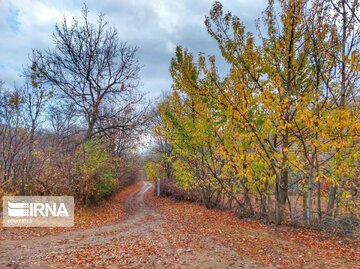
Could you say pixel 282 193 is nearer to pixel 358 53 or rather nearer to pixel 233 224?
pixel 233 224

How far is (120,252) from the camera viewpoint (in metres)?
5.80

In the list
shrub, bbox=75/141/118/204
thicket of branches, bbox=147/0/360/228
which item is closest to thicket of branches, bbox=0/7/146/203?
shrub, bbox=75/141/118/204

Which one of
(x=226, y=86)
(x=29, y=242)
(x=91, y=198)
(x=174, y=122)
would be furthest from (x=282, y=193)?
(x=91, y=198)

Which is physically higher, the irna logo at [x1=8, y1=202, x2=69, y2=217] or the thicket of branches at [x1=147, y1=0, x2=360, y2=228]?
the thicket of branches at [x1=147, y1=0, x2=360, y2=228]

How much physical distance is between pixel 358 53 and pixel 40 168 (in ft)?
39.6

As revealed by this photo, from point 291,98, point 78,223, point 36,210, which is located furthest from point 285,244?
point 36,210

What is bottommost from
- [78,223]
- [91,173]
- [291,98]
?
[78,223]

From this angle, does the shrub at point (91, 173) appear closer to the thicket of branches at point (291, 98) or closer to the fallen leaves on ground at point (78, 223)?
the fallen leaves on ground at point (78, 223)

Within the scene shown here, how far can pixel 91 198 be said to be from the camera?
12.9 metres

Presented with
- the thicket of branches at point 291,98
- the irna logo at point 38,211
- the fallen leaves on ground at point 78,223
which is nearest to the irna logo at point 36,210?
the irna logo at point 38,211

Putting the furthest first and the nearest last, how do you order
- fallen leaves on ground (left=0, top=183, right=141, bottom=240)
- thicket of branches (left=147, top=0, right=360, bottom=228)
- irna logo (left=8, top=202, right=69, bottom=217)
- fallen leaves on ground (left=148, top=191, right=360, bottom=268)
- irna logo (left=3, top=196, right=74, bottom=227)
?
irna logo (left=8, top=202, right=69, bottom=217)
irna logo (left=3, top=196, right=74, bottom=227)
fallen leaves on ground (left=0, top=183, right=141, bottom=240)
thicket of branches (left=147, top=0, right=360, bottom=228)
fallen leaves on ground (left=148, top=191, right=360, bottom=268)

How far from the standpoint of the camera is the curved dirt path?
5055mm

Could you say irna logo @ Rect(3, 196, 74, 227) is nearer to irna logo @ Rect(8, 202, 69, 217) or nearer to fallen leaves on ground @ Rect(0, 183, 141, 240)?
irna logo @ Rect(8, 202, 69, 217)

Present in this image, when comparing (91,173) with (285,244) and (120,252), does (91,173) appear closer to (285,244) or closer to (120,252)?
(120,252)
